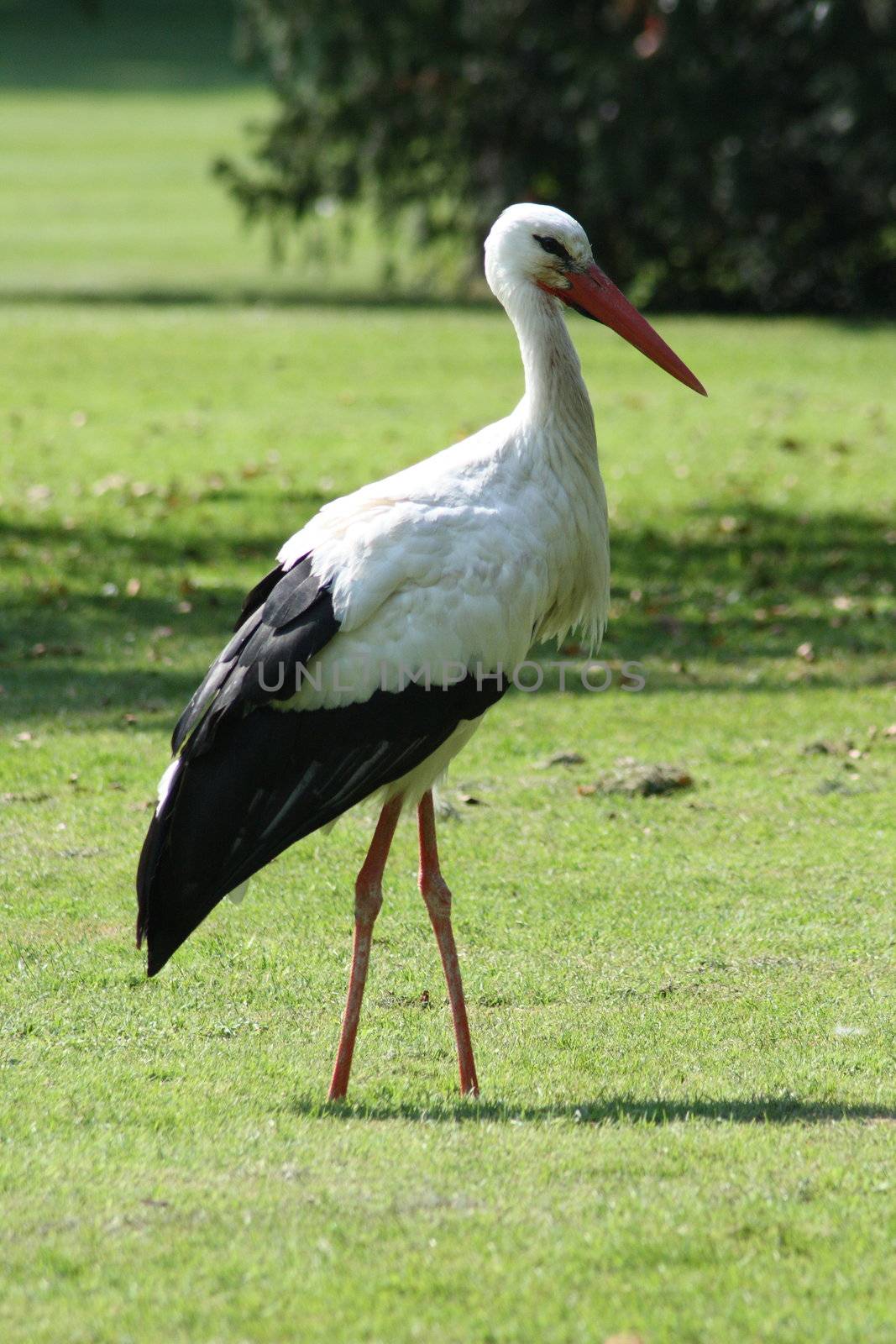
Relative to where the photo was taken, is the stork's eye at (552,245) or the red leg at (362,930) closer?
the red leg at (362,930)

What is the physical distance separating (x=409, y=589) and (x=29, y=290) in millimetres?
19085

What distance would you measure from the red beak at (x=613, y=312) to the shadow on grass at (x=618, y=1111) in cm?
210

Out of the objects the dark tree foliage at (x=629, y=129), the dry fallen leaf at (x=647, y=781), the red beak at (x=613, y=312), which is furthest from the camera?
the dark tree foliage at (x=629, y=129)

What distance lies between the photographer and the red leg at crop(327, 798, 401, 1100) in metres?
4.98

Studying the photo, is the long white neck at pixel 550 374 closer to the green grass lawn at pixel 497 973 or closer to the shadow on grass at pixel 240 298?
the green grass lawn at pixel 497 973

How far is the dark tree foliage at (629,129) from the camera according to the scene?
19.4 metres

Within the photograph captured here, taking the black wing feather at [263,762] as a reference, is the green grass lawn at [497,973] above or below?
below

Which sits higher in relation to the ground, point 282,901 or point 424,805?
point 424,805

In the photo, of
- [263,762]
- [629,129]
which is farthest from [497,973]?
[629,129]

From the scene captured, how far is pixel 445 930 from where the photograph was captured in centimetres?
536

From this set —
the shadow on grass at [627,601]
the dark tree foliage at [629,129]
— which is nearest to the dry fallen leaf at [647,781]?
the shadow on grass at [627,601]

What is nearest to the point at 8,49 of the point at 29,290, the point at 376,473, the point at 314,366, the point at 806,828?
the point at 29,290

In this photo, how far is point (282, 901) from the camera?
6.57m

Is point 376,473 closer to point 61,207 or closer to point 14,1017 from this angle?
point 14,1017
